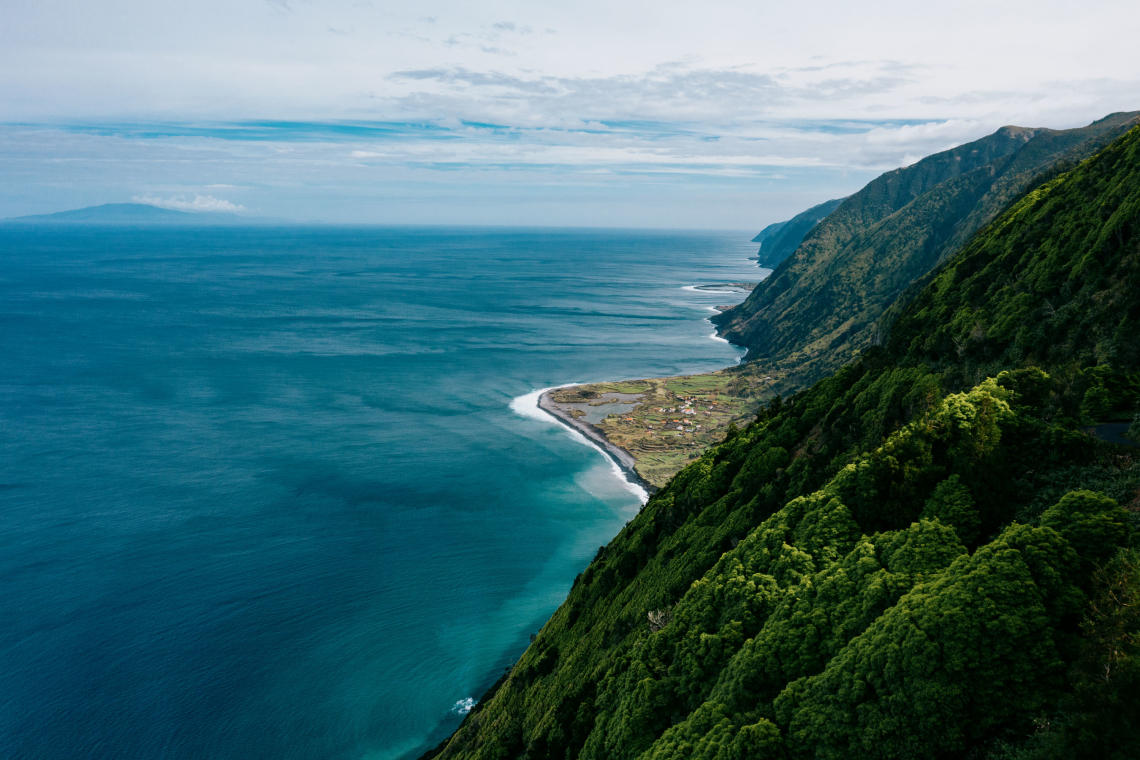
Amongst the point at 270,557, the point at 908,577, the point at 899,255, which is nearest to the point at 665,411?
the point at 270,557

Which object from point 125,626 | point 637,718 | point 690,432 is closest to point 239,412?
point 125,626

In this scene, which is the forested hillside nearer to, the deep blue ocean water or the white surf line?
the white surf line

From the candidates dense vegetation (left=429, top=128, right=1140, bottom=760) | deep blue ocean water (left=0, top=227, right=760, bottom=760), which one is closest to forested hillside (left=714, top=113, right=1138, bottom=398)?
deep blue ocean water (left=0, top=227, right=760, bottom=760)

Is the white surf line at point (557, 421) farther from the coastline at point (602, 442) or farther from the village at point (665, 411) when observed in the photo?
the village at point (665, 411)

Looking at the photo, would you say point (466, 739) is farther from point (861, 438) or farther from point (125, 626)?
point (125, 626)

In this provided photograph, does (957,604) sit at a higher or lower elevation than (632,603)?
higher

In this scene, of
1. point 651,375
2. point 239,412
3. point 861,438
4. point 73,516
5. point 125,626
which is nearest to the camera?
point 861,438

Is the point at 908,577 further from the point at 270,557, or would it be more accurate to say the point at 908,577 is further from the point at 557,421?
the point at 557,421
